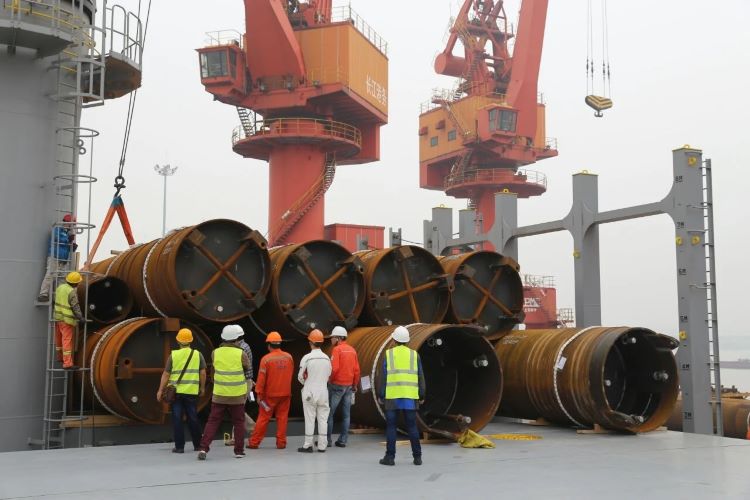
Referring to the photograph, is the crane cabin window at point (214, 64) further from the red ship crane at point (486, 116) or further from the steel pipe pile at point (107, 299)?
the steel pipe pile at point (107, 299)

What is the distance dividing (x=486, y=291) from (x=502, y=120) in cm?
3401

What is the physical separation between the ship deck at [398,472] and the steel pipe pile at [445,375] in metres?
0.70

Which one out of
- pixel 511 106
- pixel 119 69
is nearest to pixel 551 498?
pixel 119 69

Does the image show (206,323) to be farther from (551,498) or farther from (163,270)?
(551,498)

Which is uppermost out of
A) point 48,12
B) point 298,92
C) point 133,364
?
point 298,92

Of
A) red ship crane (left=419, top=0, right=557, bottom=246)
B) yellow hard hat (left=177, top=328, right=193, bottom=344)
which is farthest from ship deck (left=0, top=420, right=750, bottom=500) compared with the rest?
red ship crane (left=419, top=0, right=557, bottom=246)

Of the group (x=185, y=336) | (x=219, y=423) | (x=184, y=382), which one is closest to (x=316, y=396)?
(x=219, y=423)

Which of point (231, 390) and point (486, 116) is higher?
point (486, 116)

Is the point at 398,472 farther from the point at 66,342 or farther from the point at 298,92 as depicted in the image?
the point at 298,92

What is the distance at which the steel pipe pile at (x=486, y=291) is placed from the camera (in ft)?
51.3

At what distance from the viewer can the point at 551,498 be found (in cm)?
775

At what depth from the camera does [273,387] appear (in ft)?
36.0

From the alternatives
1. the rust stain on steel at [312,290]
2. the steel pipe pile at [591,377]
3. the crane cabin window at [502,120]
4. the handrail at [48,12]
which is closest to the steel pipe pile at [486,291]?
the steel pipe pile at [591,377]

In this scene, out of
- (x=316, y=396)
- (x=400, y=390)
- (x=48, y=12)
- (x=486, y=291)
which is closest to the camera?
(x=400, y=390)
